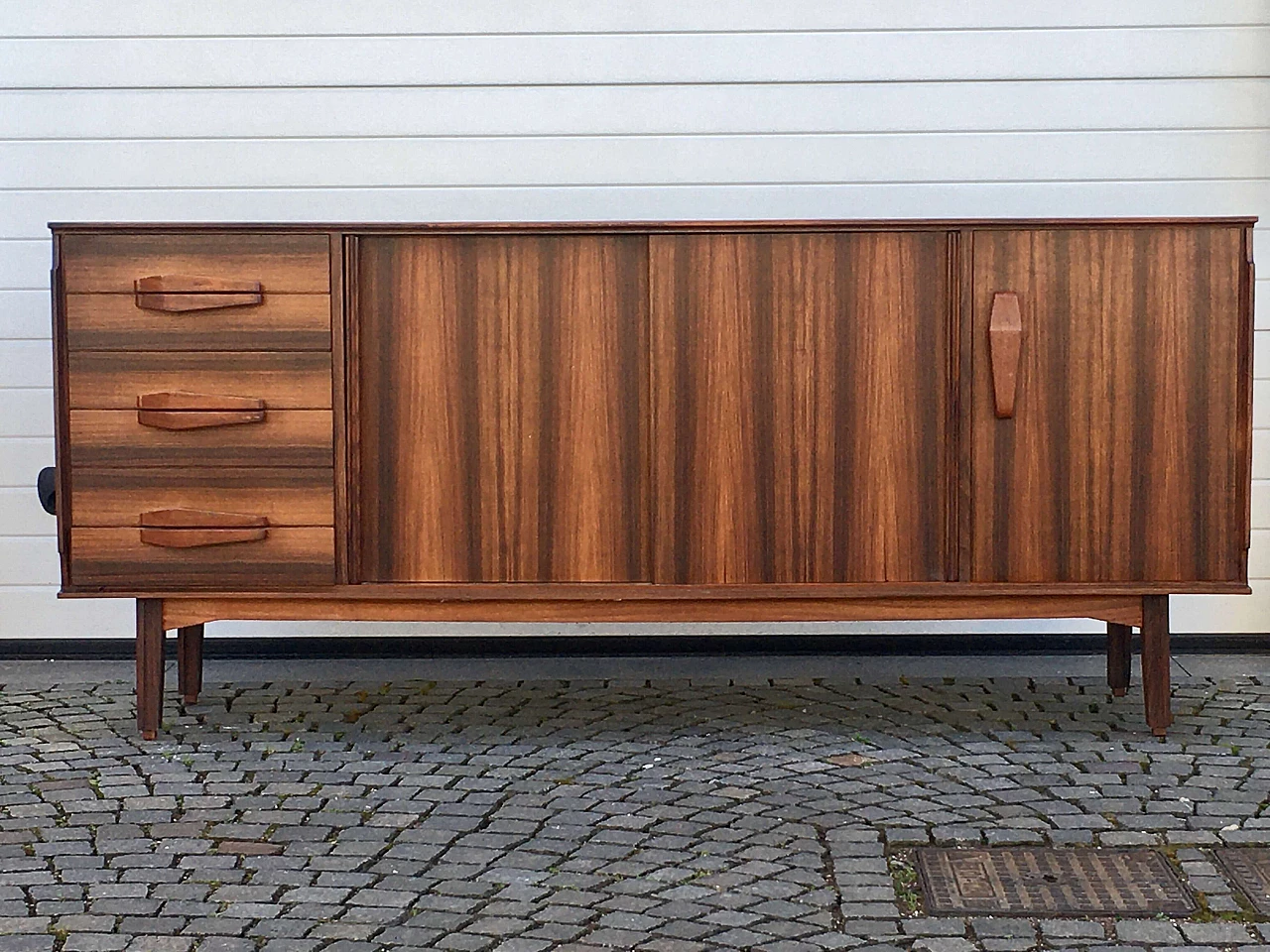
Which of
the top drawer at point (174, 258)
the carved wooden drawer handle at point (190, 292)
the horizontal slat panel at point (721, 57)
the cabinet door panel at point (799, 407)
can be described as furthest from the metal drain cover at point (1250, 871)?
the horizontal slat panel at point (721, 57)

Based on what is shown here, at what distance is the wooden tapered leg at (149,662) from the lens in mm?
4875

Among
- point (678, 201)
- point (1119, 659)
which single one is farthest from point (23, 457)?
point (1119, 659)

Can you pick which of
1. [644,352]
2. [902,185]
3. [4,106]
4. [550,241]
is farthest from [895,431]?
[4,106]

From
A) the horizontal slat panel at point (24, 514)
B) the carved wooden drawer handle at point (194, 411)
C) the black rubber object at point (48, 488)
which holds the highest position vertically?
the carved wooden drawer handle at point (194, 411)

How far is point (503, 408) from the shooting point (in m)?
4.78

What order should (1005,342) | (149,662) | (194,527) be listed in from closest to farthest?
(1005,342), (194,527), (149,662)

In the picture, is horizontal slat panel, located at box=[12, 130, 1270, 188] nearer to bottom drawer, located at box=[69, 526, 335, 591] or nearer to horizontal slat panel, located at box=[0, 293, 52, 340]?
horizontal slat panel, located at box=[0, 293, 52, 340]

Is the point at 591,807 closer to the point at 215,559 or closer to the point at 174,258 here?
the point at 215,559

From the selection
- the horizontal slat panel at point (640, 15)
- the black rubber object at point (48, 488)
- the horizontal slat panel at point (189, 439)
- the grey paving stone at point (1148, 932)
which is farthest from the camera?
the horizontal slat panel at point (640, 15)

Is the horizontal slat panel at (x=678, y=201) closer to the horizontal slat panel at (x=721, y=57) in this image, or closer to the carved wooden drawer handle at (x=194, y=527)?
the horizontal slat panel at (x=721, y=57)

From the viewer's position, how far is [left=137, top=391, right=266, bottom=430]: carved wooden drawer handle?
473 cm

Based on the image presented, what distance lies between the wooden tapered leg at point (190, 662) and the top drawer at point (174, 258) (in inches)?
49.1

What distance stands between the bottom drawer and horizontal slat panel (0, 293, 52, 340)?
1531mm

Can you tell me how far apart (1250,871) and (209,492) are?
301 cm
